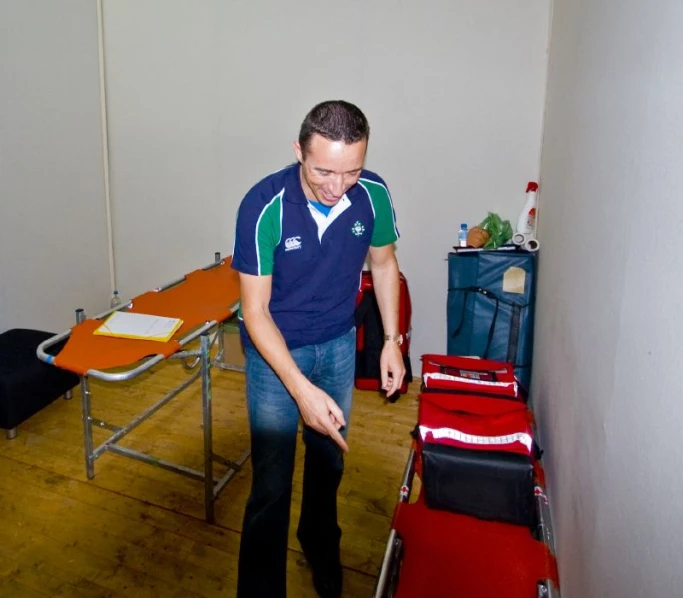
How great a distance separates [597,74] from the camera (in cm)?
141

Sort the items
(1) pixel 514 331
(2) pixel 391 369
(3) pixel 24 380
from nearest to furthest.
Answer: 1. (2) pixel 391 369
2. (3) pixel 24 380
3. (1) pixel 514 331

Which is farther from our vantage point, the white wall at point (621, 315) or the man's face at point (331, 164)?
the man's face at point (331, 164)

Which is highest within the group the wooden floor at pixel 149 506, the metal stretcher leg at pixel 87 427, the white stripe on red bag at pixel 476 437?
the white stripe on red bag at pixel 476 437

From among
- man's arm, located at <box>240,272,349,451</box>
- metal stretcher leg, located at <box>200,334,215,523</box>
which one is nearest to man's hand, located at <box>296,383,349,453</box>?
man's arm, located at <box>240,272,349,451</box>

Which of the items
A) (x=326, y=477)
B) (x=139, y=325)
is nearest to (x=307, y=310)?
(x=326, y=477)

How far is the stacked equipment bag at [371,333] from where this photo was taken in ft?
9.80

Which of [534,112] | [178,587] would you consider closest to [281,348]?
[178,587]

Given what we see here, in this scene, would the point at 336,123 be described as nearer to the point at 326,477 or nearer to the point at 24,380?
the point at 326,477

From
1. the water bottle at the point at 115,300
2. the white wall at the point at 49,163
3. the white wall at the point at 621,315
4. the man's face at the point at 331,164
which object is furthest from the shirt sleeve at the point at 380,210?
the water bottle at the point at 115,300

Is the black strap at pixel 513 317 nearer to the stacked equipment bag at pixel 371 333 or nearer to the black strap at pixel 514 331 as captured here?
the black strap at pixel 514 331

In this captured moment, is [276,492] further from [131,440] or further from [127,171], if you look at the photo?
[127,171]

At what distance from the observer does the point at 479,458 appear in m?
1.54

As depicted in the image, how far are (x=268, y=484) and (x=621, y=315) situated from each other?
964 mm

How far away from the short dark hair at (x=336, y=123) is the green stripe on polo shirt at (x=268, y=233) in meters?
0.18
